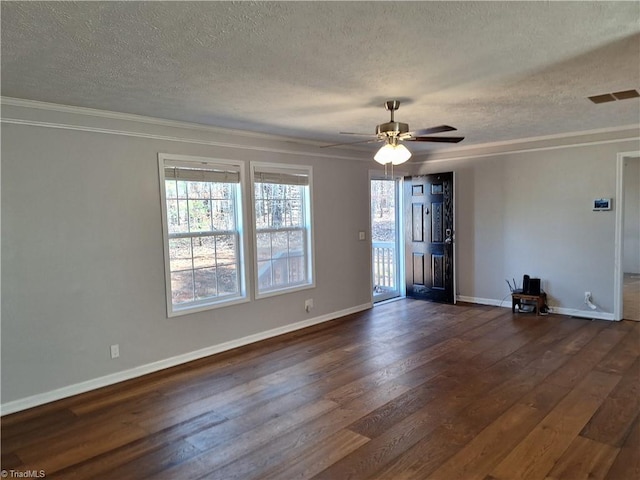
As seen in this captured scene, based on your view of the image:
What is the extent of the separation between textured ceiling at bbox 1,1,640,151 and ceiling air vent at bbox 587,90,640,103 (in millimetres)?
126

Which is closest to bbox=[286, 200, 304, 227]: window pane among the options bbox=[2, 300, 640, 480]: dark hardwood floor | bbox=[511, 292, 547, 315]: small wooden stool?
bbox=[2, 300, 640, 480]: dark hardwood floor

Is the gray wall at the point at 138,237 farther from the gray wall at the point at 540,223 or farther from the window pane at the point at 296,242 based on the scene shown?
the window pane at the point at 296,242

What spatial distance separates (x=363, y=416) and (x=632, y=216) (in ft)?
28.1

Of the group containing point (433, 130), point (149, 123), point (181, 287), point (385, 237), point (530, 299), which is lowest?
point (530, 299)

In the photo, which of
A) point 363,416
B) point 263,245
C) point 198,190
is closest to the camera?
point 363,416

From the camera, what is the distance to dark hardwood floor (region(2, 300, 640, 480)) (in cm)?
244

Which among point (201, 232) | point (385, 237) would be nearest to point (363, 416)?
point (201, 232)

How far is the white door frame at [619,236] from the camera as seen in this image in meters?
5.05

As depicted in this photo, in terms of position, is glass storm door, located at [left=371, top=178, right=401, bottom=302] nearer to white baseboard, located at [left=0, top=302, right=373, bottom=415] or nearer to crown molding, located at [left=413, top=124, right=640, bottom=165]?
crown molding, located at [left=413, top=124, right=640, bottom=165]

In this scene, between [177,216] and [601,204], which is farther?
[601,204]

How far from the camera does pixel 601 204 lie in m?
5.20

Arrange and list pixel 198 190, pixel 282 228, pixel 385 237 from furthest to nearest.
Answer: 1. pixel 385 237
2. pixel 282 228
3. pixel 198 190

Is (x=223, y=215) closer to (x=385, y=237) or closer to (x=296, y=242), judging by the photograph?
(x=296, y=242)

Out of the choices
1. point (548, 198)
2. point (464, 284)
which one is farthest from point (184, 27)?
point (464, 284)
